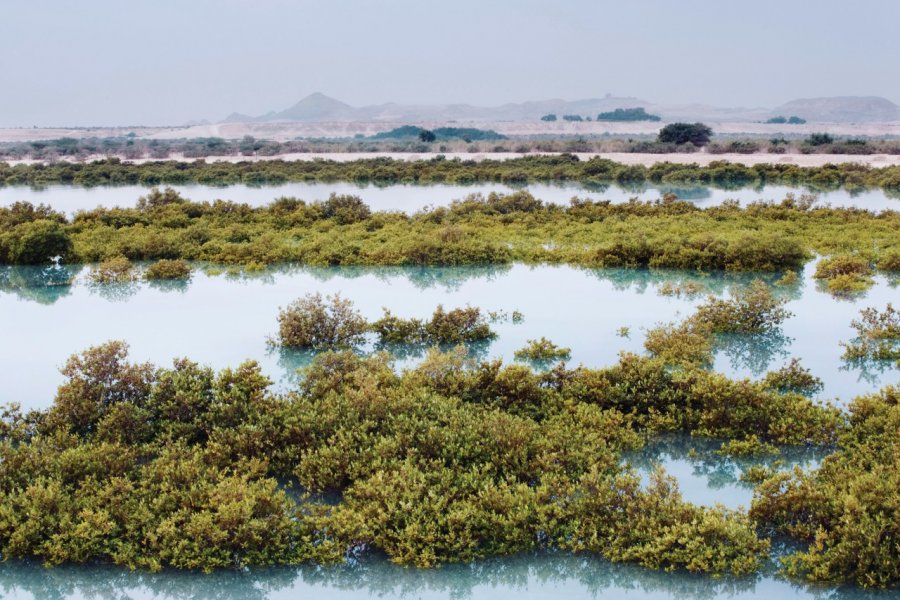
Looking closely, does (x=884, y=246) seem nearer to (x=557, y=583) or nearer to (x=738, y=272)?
(x=738, y=272)

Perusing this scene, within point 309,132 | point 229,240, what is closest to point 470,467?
point 229,240

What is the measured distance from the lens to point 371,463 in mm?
6348

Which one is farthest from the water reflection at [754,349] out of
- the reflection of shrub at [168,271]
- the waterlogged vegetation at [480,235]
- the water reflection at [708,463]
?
the reflection of shrub at [168,271]

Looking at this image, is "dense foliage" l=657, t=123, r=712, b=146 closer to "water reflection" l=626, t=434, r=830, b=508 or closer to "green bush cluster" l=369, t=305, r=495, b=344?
"green bush cluster" l=369, t=305, r=495, b=344

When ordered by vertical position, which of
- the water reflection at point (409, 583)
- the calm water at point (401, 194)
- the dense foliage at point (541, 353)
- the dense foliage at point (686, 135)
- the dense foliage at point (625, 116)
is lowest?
the water reflection at point (409, 583)

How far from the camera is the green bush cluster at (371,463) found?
17.9 ft

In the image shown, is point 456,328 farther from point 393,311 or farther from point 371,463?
point 371,463

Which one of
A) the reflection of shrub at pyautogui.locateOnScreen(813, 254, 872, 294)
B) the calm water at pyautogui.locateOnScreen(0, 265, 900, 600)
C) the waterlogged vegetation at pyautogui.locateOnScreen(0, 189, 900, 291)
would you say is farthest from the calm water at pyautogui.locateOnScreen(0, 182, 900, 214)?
the reflection of shrub at pyautogui.locateOnScreen(813, 254, 872, 294)

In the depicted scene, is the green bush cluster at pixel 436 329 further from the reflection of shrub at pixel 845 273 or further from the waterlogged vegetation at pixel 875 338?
the reflection of shrub at pixel 845 273

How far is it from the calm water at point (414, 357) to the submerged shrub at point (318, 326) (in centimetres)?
28

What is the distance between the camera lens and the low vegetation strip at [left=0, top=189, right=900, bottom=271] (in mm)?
14953

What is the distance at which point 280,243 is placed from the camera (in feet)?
55.9

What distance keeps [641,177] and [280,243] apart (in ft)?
70.5

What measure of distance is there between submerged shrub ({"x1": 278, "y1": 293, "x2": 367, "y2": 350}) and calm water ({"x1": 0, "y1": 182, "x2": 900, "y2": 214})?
44.5 feet
